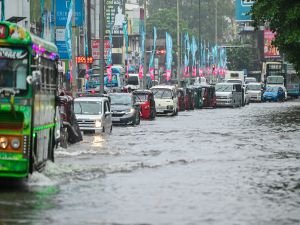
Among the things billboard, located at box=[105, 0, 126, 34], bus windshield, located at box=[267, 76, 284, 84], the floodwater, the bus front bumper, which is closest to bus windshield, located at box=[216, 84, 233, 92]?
bus windshield, located at box=[267, 76, 284, 84]

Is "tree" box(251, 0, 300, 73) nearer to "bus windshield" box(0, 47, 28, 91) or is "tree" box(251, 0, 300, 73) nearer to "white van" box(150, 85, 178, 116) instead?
"white van" box(150, 85, 178, 116)

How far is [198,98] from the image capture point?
76000mm

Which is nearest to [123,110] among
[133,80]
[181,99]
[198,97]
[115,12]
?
[181,99]

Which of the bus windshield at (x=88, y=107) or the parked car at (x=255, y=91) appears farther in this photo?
the parked car at (x=255, y=91)

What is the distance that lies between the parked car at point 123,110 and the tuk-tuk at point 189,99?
1025 inches

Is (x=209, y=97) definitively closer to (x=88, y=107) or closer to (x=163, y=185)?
(x=88, y=107)

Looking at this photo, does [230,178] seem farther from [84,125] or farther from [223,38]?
[223,38]

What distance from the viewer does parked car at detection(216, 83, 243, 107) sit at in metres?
76.7

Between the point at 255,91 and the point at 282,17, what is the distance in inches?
1600

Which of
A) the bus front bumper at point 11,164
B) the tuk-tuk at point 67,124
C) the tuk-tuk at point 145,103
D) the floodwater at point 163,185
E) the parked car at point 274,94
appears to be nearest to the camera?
the floodwater at point 163,185

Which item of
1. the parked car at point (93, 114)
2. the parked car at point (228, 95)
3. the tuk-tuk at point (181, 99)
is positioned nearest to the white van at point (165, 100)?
the tuk-tuk at point (181, 99)

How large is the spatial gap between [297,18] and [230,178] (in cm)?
3048

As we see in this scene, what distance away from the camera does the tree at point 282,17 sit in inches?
1982

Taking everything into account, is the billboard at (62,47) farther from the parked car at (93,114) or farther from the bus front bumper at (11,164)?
the bus front bumper at (11,164)
